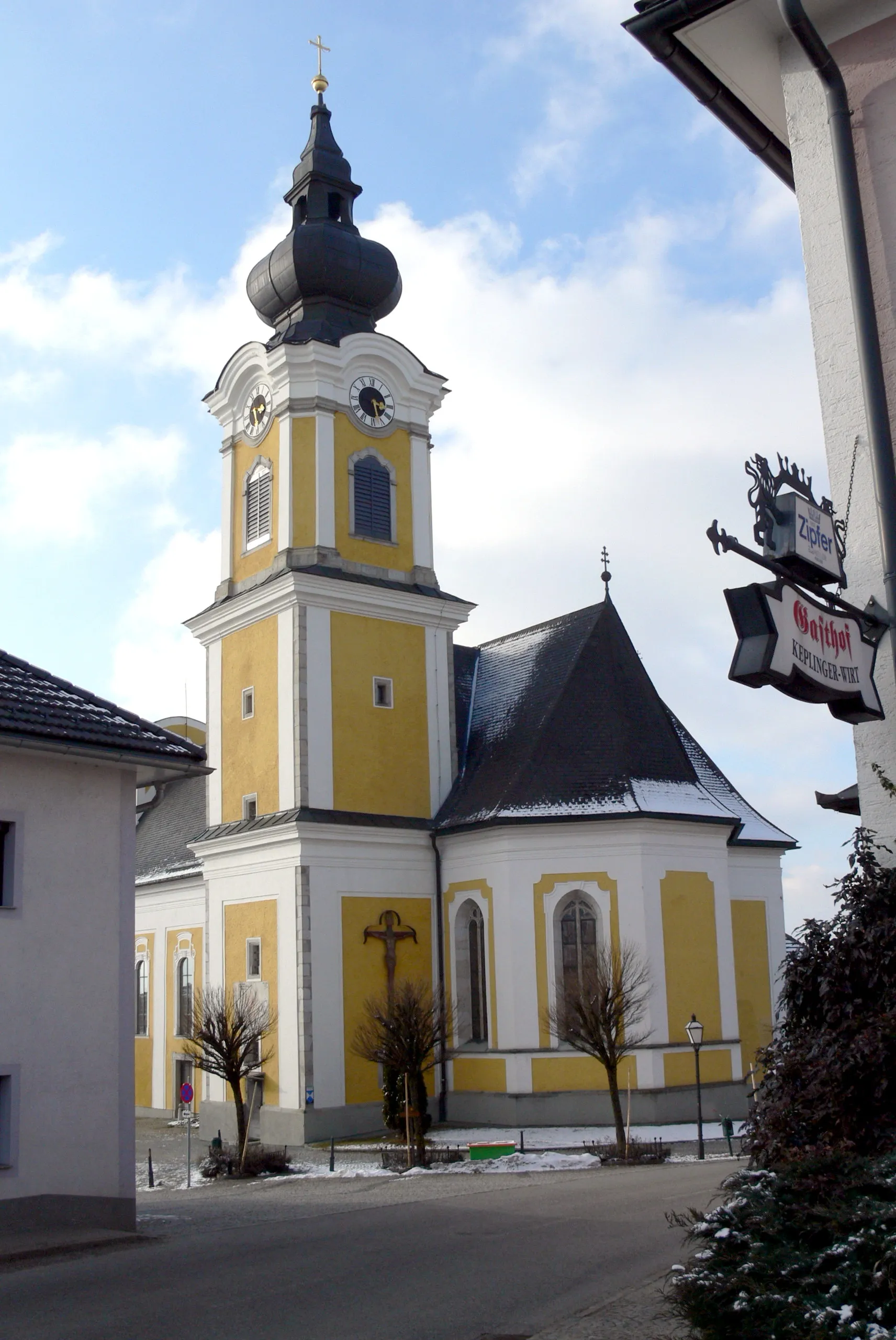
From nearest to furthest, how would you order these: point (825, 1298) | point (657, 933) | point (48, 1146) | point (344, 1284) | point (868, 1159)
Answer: point (825, 1298), point (868, 1159), point (344, 1284), point (48, 1146), point (657, 933)

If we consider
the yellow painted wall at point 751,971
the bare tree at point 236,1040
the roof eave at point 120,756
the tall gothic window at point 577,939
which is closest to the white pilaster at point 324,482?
the tall gothic window at point 577,939

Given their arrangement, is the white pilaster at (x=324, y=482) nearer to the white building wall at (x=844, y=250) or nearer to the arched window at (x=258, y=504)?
the arched window at (x=258, y=504)

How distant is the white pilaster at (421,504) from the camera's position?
1231 inches

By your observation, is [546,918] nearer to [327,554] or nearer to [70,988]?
[327,554]

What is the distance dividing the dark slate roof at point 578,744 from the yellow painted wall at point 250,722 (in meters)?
3.97

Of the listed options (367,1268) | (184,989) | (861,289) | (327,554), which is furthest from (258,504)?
(861,289)

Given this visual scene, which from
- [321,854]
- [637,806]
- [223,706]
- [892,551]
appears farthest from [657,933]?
[892,551]

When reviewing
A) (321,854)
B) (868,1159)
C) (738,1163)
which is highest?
(321,854)

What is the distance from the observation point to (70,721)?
49.2 ft

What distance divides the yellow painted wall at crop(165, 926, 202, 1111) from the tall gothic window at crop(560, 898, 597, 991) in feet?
36.3

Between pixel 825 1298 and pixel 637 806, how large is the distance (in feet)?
70.0

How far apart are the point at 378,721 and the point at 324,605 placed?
2.79 m

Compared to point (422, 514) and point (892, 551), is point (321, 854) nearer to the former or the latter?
point (422, 514)

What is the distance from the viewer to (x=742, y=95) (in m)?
8.70
